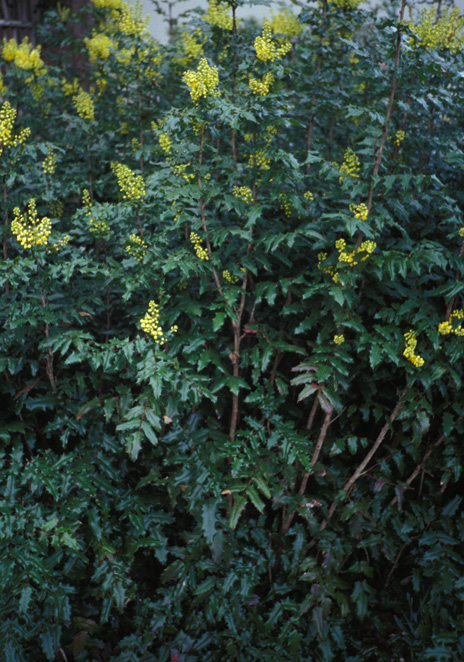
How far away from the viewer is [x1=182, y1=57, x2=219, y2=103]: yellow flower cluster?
5.60 feet

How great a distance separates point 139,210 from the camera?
191 centimetres

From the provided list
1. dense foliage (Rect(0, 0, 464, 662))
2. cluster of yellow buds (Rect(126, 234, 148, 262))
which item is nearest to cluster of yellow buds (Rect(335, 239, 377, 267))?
dense foliage (Rect(0, 0, 464, 662))

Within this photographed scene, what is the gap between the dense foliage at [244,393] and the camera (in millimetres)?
1854

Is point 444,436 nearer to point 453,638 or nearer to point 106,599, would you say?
point 453,638

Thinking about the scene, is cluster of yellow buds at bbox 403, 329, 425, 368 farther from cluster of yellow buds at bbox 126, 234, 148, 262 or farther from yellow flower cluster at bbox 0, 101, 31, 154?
yellow flower cluster at bbox 0, 101, 31, 154

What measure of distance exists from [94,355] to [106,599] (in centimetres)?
89

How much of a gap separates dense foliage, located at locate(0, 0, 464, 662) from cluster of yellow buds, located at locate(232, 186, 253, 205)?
1.4 inches

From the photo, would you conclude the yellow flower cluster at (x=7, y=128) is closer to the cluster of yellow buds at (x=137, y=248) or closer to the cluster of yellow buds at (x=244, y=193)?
the cluster of yellow buds at (x=137, y=248)

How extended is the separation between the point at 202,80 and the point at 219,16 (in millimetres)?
965

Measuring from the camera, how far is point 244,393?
2416mm

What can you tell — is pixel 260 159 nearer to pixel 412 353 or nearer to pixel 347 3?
pixel 412 353

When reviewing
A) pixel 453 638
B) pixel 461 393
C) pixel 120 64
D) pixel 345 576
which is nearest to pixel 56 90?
pixel 120 64

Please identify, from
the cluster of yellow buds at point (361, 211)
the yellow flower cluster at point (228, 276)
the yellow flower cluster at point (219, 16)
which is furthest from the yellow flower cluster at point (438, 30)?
the yellow flower cluster at point (228, 276)

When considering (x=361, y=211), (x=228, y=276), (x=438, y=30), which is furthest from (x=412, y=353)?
(x=438, y=30)
